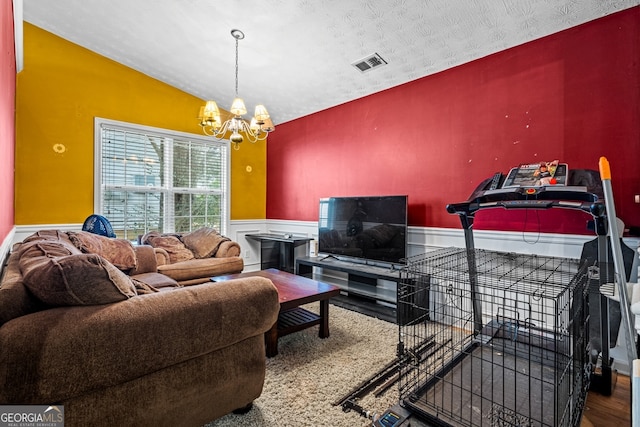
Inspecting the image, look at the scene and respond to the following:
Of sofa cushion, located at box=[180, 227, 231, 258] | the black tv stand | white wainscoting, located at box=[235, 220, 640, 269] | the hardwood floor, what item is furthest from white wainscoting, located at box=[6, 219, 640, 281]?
sofa cushion, located at box=[180, 227, 231, 258]

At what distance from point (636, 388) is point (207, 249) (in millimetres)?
3883

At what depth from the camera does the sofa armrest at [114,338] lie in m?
1.05

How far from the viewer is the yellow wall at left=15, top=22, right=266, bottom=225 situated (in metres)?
3.52

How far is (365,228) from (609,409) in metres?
2.37

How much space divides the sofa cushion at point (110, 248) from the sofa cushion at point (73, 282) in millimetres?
1818

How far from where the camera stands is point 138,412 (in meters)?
1.27

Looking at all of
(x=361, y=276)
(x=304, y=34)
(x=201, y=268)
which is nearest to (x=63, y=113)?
(x=201, y=268)

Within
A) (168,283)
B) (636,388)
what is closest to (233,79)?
(168,283)

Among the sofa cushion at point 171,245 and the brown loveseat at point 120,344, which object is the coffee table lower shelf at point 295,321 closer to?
the brown loveseat at point 120,344

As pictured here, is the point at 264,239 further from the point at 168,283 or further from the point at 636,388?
the point at 636,388

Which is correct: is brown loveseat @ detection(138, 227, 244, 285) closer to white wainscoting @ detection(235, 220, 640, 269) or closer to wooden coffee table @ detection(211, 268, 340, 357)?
wooden coffee table @ detection(211, 268, 340, 357)

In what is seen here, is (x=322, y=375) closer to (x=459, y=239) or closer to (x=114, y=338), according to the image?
(x=114, y=338)

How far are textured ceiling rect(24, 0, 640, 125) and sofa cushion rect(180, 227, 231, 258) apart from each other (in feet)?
6.70

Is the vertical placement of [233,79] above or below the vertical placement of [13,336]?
above
